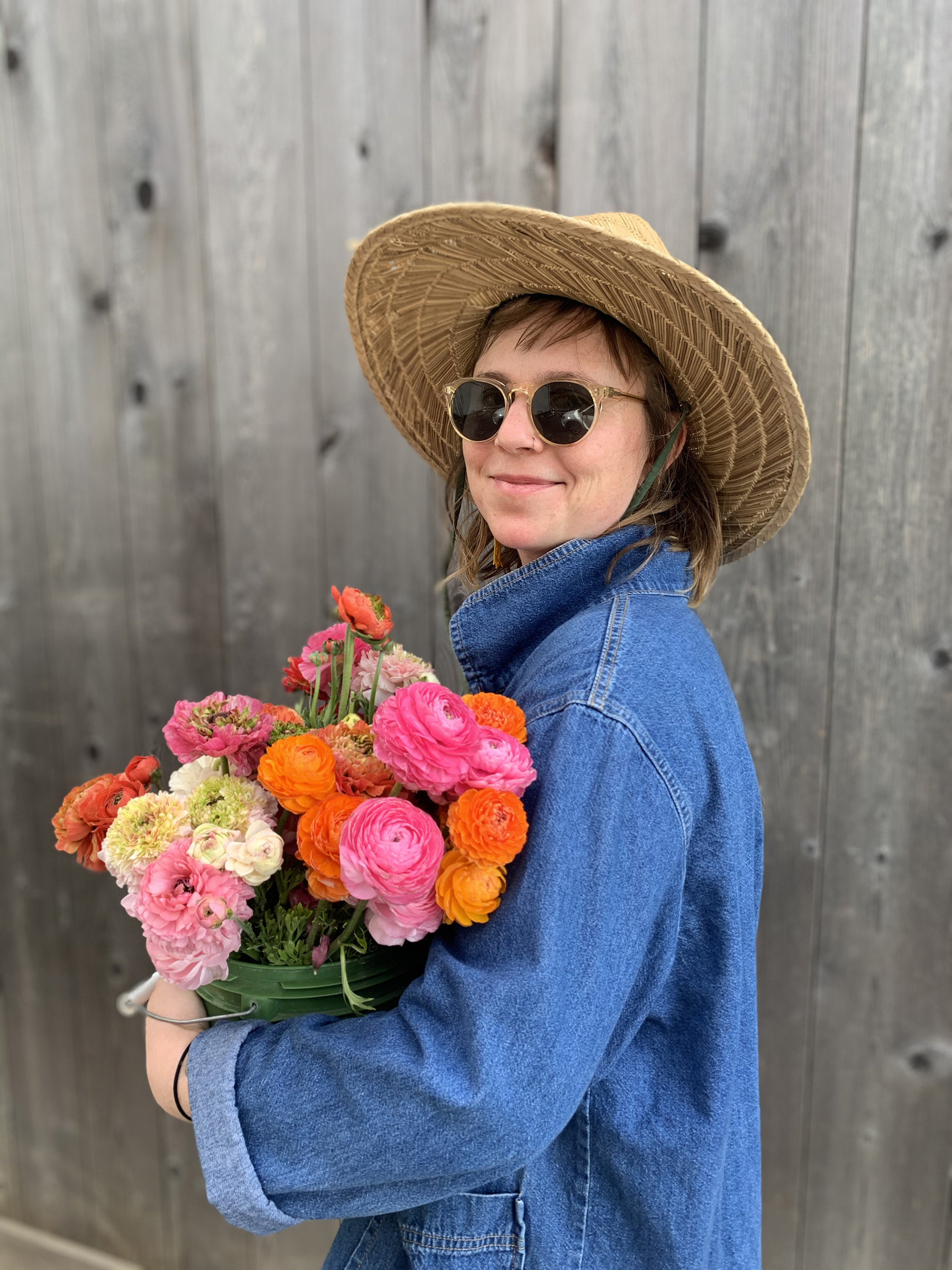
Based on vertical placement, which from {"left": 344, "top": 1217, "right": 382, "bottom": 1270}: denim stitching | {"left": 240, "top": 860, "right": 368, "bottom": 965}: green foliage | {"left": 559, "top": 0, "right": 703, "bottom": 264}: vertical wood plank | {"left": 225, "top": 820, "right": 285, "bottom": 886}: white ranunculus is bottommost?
{"left": 344, "top": 1217, "right": 382, "bottom": 1270}: denim stitching

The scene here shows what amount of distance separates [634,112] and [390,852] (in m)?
1.30

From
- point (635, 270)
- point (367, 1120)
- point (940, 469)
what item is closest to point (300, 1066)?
point (367, 1120)

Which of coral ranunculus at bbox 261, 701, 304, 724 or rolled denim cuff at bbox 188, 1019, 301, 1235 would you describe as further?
coral ranunculus at bbox 261, 701, 304, 724

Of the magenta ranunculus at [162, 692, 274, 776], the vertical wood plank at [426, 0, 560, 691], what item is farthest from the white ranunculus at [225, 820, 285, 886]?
the vertical wood plank at [426, 0, 560, 691]

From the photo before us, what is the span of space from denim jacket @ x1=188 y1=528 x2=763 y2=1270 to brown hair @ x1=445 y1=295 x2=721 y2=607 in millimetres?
69

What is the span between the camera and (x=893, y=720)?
1.45m

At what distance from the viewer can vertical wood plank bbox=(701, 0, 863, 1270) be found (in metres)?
1.36

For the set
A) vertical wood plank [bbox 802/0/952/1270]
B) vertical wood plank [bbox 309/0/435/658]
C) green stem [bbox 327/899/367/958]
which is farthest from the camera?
vertical wood plank [bbox 309/0/435/658]

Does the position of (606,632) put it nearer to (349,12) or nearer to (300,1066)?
(300,1066)

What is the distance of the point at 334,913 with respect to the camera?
83cm

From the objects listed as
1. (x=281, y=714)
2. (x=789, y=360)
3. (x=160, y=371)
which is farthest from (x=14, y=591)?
(x=789, y=360)

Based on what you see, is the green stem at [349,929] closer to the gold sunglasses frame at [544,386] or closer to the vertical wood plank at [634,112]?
the gold sunglasses frame at [544,386]

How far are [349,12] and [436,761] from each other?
152 cm

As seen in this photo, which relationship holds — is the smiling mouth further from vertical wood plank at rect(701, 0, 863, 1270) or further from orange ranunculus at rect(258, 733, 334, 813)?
vertical wood plank at rect(701, 0, 863, 1270)
